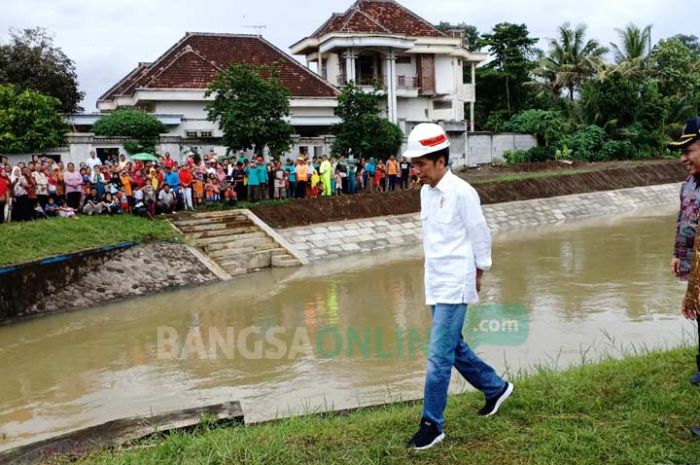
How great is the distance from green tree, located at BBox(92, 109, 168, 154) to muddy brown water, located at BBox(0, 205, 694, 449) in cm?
869

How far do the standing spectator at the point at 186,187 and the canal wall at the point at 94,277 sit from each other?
8.35 feet

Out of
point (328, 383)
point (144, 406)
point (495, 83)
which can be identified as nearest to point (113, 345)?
point (144, 406)

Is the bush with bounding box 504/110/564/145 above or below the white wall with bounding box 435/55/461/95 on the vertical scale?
below

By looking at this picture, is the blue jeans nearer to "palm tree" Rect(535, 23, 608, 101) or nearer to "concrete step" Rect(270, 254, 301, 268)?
"concrete step" Rect(270, 254, 301, 268)

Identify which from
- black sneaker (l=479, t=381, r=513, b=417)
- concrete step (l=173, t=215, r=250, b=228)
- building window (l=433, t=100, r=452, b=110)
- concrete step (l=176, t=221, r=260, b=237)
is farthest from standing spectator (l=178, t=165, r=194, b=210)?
building window (l=433, t=100, r=452, b=110)

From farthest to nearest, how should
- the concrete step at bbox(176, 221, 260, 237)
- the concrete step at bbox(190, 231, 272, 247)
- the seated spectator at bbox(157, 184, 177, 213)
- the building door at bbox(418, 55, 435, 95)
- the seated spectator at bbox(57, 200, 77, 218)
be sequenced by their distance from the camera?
the building door at bbox(418, 55, 435, 95) → the seated spectator at bbox(157, 184, 177, 213) → the concrete step at bbox(176, 221, 260, 237) → the concrete step at bbox(190, 231, 272, 247) → the seated spectator at bbox(57, 200, 77, 218)

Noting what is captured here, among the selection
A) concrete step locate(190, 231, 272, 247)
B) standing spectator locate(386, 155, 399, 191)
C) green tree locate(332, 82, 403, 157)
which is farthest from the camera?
green tree locate(332, 82, 403, 157)

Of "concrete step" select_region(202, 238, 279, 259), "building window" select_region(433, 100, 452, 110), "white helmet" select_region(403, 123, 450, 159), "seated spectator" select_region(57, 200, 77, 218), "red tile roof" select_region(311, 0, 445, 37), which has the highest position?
"red tile roof" select_region(311, 0, 445, 37)

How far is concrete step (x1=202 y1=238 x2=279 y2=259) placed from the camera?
14.6 meters

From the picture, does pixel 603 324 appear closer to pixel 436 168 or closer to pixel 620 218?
pixel 436 168

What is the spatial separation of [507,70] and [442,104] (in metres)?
6.35

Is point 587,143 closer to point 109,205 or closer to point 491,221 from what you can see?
point 491,221

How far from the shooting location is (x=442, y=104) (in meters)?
35.8

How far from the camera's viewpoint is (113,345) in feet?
29.4
